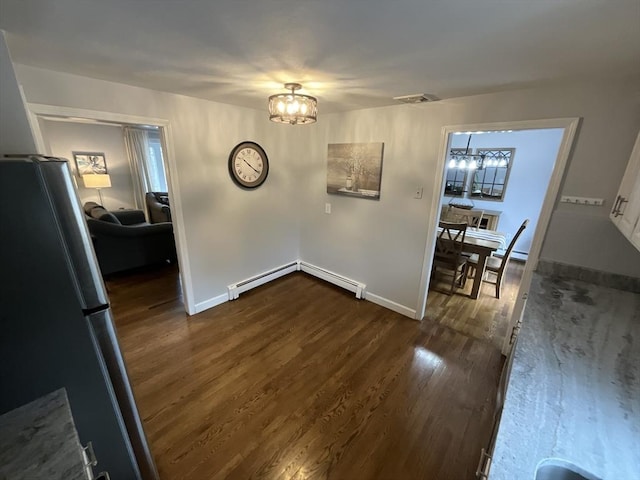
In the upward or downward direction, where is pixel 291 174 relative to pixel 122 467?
upward

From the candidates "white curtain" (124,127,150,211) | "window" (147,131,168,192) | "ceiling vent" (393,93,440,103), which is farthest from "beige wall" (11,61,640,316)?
"white curtain" (124,127,150,211)

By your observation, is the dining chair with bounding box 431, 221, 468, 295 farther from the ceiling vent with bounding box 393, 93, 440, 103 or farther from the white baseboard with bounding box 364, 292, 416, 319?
the ceiling vent with bounding box 393, 93, 440, 103

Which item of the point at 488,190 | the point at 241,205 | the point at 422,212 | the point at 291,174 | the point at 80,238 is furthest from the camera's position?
the point at 488,190

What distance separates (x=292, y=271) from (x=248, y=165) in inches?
66.7

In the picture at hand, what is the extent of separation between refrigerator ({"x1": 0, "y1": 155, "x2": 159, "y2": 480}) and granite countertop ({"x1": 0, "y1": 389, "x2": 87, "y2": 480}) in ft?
0.17

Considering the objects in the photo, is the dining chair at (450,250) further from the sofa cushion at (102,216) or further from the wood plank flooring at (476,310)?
the sofa cushion at (102,216)

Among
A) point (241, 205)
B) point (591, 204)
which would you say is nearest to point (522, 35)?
point (591, 204)

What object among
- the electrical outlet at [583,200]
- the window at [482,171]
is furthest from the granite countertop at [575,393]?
the window at [482,171]

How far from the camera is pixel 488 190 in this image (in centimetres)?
487

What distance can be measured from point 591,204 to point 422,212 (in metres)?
1.14

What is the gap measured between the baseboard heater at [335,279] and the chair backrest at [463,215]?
2.34m

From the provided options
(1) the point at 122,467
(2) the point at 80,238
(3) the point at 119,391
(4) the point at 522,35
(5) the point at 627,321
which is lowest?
(1) the point at 122,467

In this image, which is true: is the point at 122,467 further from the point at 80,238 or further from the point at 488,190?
the point at 488,190

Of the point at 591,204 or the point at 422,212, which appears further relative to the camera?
the point at 422,212
